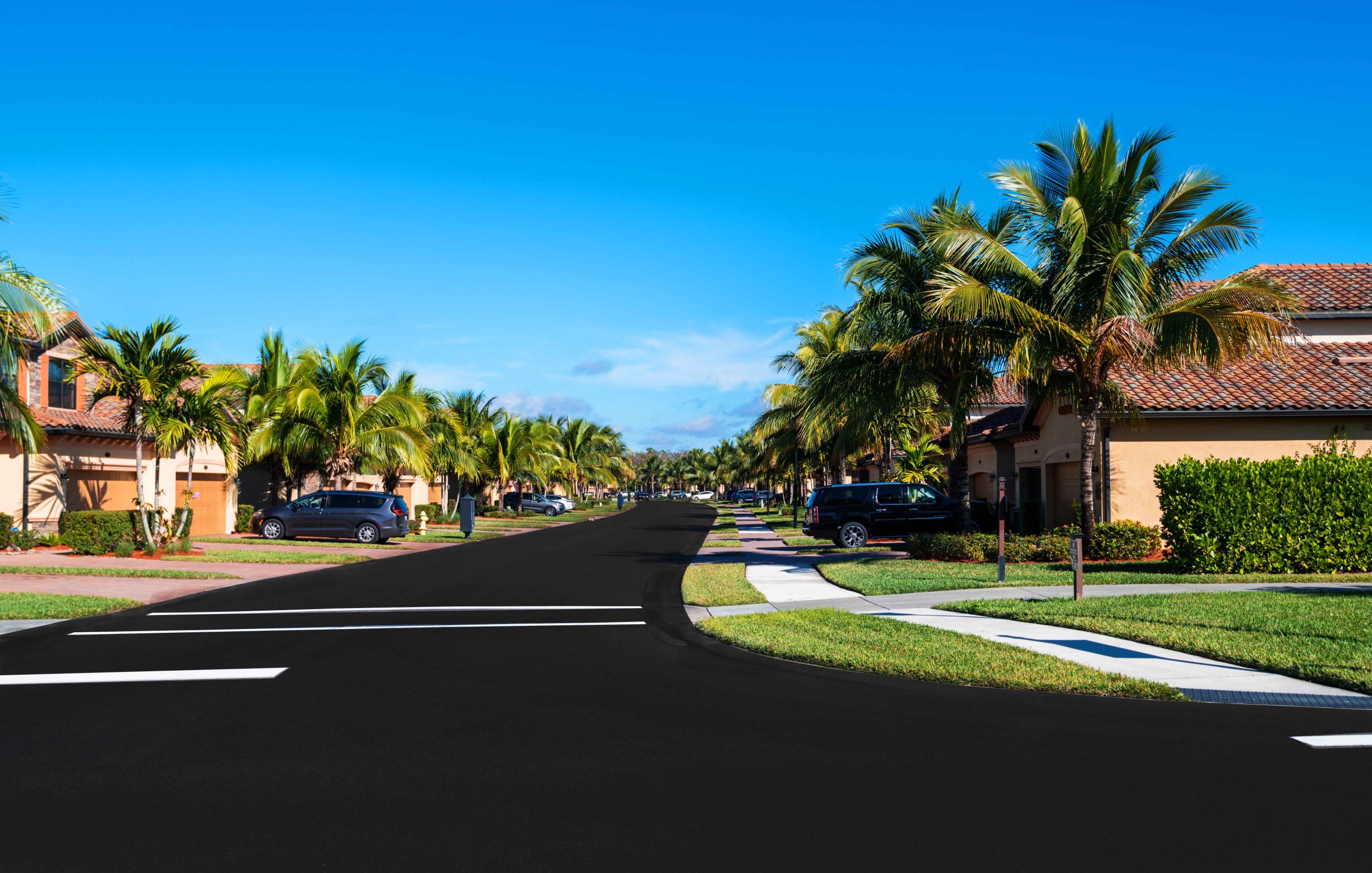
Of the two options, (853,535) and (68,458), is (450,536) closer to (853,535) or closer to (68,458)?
(68,458)

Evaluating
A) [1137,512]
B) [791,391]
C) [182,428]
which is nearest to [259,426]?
[182,428]

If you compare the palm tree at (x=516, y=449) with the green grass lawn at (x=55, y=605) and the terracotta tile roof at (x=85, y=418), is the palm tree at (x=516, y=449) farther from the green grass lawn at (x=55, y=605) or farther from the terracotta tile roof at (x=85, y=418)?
the green grass lawn at (x=55, y=605)

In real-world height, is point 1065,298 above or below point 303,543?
above

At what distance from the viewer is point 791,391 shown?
42.4 meters

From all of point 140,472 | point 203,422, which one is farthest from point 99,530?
point 203,422

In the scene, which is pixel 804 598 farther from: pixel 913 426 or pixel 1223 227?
pixel 913 426

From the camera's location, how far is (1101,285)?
1850 cm

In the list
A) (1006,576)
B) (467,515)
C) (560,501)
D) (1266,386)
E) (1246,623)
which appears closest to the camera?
(1246,623)

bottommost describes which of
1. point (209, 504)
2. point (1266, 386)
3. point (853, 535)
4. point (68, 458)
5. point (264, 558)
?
point (264, 558)

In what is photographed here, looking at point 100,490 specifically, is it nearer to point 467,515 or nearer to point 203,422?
point 203,422

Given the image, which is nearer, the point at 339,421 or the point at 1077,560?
the point at 1077,560

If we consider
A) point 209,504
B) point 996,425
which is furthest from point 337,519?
point 996,425

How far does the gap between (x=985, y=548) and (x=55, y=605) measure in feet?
53.1

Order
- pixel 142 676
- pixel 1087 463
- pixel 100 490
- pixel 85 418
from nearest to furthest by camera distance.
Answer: pixel 142 676
pixel 1087 463
pixel 85 418
pixel 100 490
